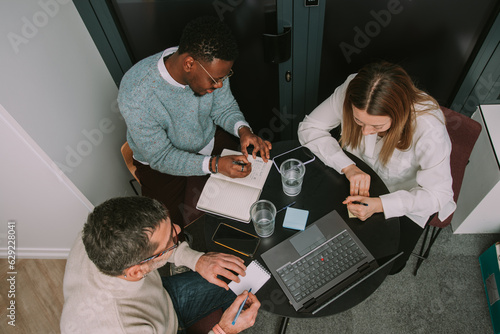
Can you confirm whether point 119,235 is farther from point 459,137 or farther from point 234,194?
point 459,137

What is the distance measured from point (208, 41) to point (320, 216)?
0.90 meters

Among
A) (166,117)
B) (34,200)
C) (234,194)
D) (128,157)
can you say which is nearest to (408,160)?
(234,194)

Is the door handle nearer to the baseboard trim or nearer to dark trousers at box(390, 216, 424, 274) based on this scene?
dark trousers at box(390, 216, 424, 274)

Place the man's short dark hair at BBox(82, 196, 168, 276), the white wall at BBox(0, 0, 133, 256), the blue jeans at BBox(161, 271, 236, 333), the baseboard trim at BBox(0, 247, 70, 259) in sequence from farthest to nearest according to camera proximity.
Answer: the baseboard trim at BBox(0, 247, 70, 259) < the blue jeans at BBox(161, 271, 236, 333) < the white wall at BBox(0, 0, 133, 256) < the man's short dark hair at BBox(82, 196, 168, 276)

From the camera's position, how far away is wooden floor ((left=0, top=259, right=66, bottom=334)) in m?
2.03

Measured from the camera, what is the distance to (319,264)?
1.29m

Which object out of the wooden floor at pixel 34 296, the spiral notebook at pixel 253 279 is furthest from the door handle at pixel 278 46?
the wooden floor at pixel 34 296

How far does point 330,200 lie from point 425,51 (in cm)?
130

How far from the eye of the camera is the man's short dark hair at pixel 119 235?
105 centimetres

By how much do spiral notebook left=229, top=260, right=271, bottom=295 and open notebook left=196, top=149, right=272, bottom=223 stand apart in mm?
216

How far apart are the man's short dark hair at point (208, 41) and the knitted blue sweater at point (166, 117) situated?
0.25m

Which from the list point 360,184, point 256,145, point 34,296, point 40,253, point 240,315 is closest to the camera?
point 240,315

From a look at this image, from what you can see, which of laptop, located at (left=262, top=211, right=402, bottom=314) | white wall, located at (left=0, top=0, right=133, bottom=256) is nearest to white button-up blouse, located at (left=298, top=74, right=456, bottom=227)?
laptop, located at (left=262, top=211, right=402, bottom=314)

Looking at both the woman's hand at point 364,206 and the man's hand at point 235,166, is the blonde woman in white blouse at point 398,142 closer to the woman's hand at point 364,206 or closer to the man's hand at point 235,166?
the woman's hand at point 364,206
